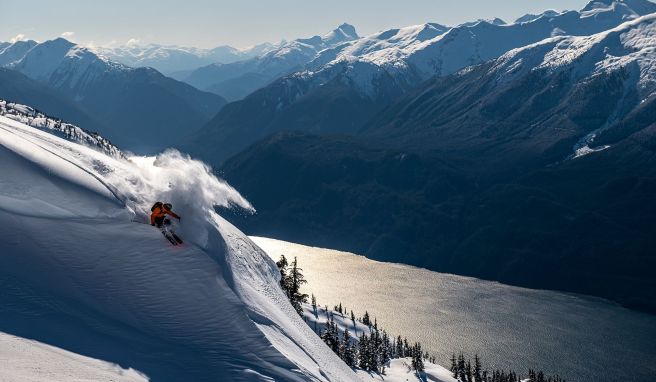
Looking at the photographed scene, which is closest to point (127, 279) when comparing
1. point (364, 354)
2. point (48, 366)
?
point (48, 366)

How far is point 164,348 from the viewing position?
23.4 m

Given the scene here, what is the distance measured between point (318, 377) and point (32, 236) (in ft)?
44.2

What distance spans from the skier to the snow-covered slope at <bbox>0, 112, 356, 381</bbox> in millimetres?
558

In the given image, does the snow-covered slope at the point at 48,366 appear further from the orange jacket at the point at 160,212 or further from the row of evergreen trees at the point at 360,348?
the row of evergreen trees at the point at 360,348

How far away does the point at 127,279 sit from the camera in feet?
85.3

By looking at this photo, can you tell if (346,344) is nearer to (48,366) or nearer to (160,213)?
(160,213)

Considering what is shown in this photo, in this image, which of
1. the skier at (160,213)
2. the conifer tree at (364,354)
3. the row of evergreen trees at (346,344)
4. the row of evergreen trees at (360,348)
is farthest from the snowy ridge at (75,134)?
the conifer tree at (364,354)

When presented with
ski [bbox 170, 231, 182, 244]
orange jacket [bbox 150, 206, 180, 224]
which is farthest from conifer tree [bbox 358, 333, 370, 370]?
orange jacket [bbox 150, 206, 180, 224]

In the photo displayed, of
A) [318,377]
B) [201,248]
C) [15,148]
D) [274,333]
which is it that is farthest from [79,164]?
[318,377]

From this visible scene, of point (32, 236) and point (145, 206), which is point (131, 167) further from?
point (32, 236)

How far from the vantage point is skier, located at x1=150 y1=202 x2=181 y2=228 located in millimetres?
27859

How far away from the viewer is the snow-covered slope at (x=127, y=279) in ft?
74.3

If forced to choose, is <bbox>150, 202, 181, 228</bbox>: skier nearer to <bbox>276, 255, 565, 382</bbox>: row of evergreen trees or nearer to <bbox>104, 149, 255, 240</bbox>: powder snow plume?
<bbox>104, 149, 255, 240</bbox>: powder snow plume

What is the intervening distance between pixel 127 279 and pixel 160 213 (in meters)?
3.40
